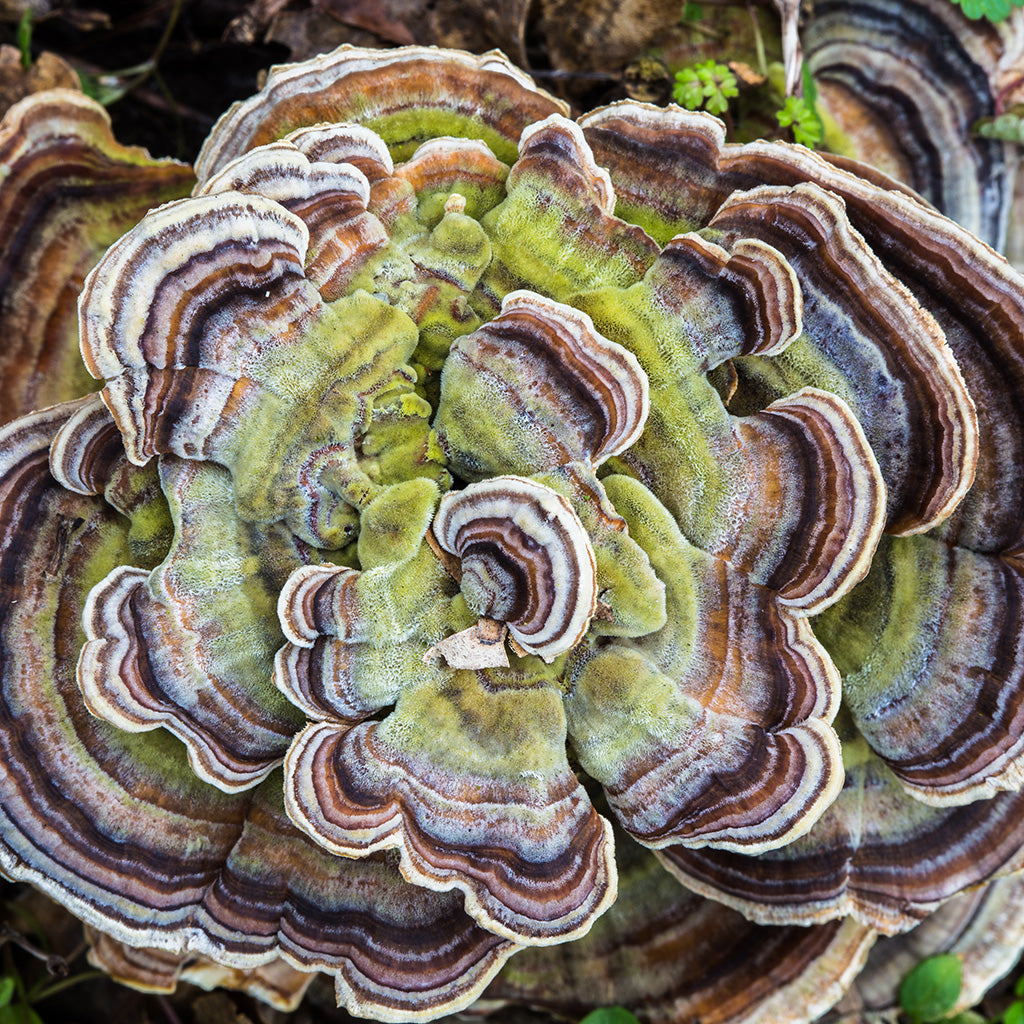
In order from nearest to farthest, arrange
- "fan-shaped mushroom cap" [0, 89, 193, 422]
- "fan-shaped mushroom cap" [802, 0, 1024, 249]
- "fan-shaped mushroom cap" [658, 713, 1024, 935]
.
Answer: "fan-shaped mushroom cap" [658, 713, 1024, 935], "fan-shaped mushroom cap" [0, 89, 193, 422], "fan-shaped mushroom cap" [802, 0, 1024, 249]

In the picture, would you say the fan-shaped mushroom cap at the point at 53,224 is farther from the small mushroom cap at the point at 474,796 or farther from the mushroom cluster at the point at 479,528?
the small mushroom cap at the point at 474,796

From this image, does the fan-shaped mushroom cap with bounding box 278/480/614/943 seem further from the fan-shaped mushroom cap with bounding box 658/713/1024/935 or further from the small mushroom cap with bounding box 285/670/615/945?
the fan-shaped mushroom cap with bounding box 658/713/1024/935

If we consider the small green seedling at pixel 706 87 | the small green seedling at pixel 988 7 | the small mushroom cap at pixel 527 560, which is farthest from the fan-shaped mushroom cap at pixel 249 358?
the small green seedling at pixel 988 7

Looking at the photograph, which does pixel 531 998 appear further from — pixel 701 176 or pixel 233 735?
pixel 701 176

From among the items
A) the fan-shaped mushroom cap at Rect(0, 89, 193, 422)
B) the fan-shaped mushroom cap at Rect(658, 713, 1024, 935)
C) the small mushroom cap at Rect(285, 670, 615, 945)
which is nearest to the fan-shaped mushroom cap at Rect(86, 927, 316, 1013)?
the small mushroom cap at Rect(285, 670, 615, 945)

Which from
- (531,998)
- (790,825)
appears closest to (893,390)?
(790,825)

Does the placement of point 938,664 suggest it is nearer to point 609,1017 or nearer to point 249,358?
point 609,1017
